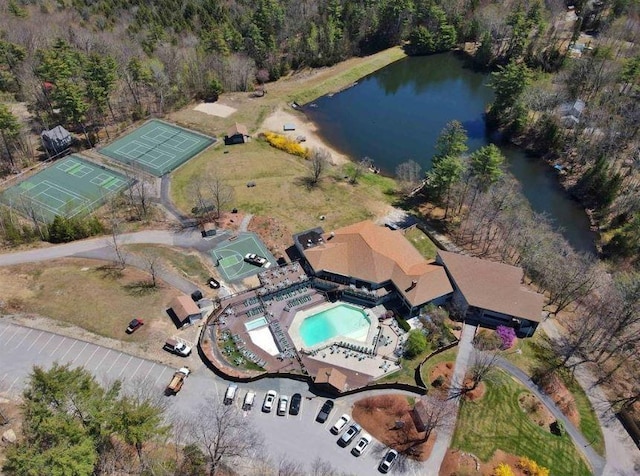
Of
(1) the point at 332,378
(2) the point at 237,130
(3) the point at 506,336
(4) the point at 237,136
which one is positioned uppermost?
(2) the point at 237,130

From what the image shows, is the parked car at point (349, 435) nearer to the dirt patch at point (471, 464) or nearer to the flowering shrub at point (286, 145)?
the dirt patch at point (471, 464)

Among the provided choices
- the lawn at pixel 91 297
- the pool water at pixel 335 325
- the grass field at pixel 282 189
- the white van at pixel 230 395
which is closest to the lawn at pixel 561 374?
the pool water at pixel 335 325

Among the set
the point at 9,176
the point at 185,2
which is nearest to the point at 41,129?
the point at 9,176

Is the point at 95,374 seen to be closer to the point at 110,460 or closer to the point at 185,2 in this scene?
the point at 110,460

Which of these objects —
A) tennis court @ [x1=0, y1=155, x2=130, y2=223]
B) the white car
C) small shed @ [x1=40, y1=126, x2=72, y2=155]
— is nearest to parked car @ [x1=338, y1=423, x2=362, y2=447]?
the white car

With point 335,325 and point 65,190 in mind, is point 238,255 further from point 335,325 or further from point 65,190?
point 65,190

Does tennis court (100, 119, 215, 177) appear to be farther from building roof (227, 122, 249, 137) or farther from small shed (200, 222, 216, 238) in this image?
small shed (200, 222, 216, 238)

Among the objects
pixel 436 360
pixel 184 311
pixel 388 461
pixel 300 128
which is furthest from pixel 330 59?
pixel 388 461
